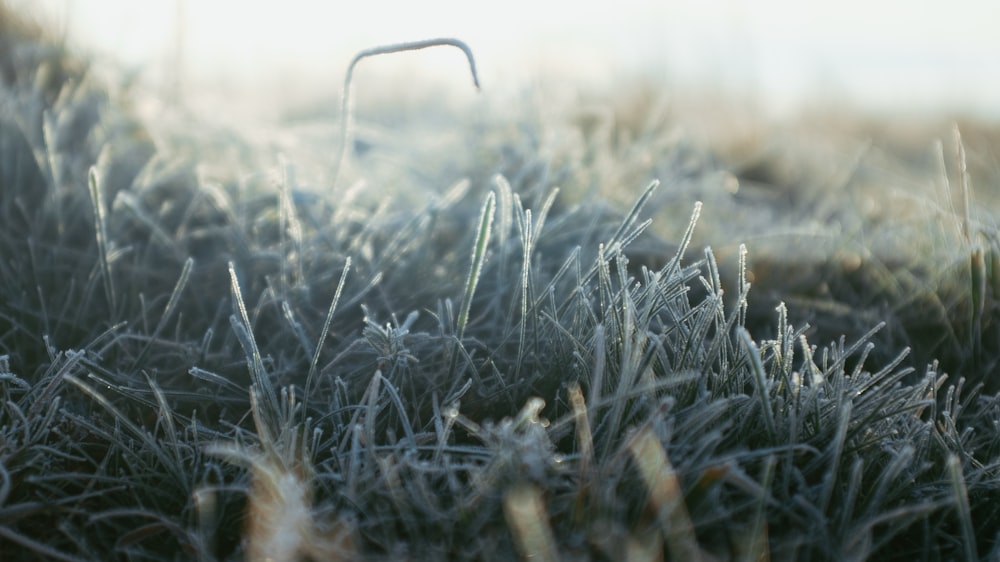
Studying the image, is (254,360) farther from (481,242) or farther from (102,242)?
(102,242)

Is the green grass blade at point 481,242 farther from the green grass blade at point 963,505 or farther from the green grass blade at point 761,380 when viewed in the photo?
the green grass blade at point 963,505

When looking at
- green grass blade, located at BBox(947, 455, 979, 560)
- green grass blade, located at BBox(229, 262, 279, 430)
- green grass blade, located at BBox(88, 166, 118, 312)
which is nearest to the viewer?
green grass blade, located at BBox(947, 455, 979, 560)

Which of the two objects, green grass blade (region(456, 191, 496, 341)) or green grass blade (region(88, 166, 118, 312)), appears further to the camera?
green grass blade (region(88, 166, 118, 312))

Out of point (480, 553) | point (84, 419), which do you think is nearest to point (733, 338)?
point (480, 553)

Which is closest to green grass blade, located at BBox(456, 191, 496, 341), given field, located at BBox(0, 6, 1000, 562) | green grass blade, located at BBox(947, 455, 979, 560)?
field, located at BBox(0, 6, 1000, 562)

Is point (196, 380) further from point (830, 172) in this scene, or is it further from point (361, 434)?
point (830, 172)

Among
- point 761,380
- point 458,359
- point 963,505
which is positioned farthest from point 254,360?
point 963,505

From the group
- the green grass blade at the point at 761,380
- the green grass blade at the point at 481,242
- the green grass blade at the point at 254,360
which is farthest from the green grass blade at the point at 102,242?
the green grass blade at the point at 761,380

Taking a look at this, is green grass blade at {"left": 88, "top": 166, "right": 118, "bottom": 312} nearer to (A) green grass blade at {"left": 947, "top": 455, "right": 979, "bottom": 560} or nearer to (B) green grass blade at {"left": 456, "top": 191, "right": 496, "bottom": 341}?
(B) green grass blade at {"left": 456, "top": 191, "right": 496, "bottom": 341}
